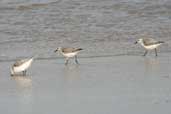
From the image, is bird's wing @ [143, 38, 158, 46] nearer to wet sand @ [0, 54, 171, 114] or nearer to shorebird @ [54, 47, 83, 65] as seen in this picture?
wet sand @ [0, 54, 171, 114]

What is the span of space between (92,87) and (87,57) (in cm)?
321

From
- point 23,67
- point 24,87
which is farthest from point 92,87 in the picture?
point 23,67

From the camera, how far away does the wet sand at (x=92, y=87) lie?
311 inches

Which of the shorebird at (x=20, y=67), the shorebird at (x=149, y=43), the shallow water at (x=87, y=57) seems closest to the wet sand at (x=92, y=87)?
the shallow water at (x=87, y=57)

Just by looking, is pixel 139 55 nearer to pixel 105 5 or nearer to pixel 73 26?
pixel 73 26

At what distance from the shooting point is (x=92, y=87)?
9.21 metres

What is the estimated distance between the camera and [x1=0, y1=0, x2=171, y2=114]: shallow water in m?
8.23

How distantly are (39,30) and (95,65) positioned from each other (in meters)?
4.04

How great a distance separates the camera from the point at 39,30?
49.8ft

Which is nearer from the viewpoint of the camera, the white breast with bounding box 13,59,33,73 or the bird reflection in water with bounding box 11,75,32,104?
the bird reflection in water with bounding box 11,75,32,104

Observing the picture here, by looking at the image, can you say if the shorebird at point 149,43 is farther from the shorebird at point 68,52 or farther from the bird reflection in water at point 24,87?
the bird reflection in water at point 24,87

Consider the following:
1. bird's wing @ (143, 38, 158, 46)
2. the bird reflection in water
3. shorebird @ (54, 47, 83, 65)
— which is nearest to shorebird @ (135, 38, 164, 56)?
bird's wing @ (143, 38, 158, 46)

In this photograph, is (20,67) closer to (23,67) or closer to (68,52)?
(23,67)

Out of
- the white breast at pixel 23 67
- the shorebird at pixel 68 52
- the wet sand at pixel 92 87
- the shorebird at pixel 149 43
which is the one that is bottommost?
the wet sand at pixel 92 87
